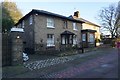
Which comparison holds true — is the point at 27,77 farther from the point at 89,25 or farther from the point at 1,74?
the point at 89,25

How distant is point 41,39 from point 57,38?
3.76 meters

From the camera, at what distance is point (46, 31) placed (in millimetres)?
27703

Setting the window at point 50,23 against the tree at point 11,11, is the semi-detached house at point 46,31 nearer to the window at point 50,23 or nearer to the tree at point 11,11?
the window at point 50,23

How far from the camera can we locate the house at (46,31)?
86.5 feet

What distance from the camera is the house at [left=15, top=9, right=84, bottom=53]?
86.5 ft

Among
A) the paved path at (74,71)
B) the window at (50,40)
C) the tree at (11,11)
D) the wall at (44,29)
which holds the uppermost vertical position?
the tree at (11,11)

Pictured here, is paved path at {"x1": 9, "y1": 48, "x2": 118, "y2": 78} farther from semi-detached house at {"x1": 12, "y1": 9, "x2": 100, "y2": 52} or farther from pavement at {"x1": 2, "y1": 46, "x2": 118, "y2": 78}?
semi-detached house at {"x1": 12, "y1": 9, "x2": 100, "y2": 52}

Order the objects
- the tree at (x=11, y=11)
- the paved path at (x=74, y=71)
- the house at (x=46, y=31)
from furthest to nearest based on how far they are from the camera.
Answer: the tree at (x=11, y=11), the house at (x=46, y=31), the paved path at (x=74, y=71)

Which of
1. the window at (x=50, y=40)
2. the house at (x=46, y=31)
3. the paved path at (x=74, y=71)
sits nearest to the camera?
the paved path at (x=74, y=71)

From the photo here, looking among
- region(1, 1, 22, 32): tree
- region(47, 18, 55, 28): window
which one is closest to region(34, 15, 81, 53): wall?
region(47, 18, 55, 28): window

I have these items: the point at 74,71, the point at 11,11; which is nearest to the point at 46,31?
the point at 74,71

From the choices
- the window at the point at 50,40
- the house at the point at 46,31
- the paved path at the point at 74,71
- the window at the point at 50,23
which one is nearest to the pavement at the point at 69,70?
the paved path at the point at 74,71

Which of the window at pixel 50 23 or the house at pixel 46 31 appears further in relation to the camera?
the window at pixel 50 23

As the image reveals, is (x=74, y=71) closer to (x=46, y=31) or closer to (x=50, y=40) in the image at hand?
(x=46, y=31)
